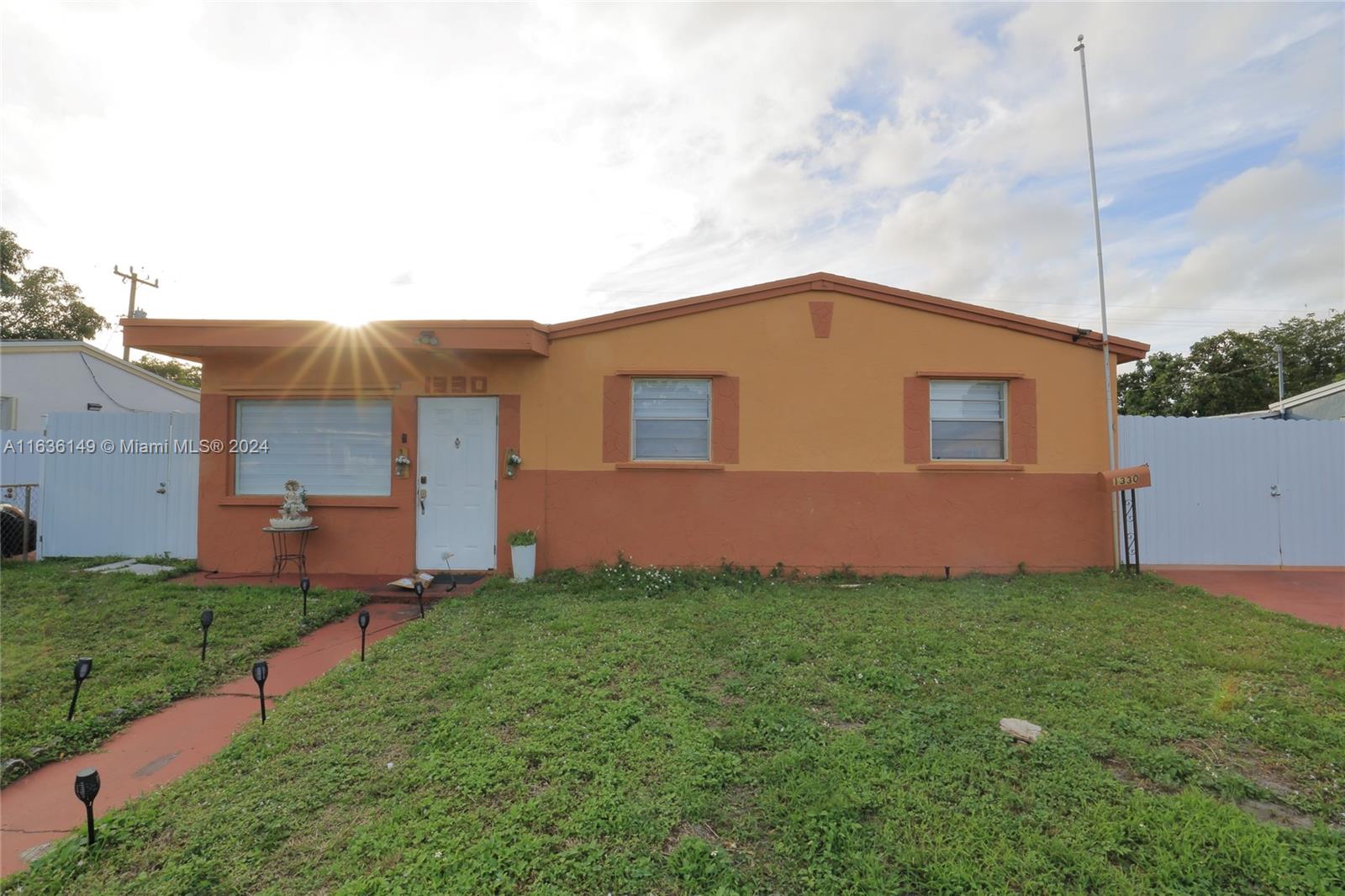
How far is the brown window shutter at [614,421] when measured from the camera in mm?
7117

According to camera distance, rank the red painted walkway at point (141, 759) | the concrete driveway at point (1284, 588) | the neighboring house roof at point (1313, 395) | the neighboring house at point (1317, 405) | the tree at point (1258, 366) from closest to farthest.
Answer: the red painted walkway at point (141, 759)
the concrete driveway at point (1284, 588)
the neighboring house at point (1317, 405)
the neighboring house roof at point (1313, 395)
the tree at point (1258, 366)

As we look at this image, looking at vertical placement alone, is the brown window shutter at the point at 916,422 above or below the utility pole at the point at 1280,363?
below

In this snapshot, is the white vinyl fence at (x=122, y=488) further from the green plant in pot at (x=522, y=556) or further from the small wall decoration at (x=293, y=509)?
the green plant in pot at (x=522, y=556)

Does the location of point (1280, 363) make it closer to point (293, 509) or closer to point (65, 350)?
point (293, 509)

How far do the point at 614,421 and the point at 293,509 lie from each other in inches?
156

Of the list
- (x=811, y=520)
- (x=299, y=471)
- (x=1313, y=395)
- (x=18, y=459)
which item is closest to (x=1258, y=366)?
(x=1313, y=395)

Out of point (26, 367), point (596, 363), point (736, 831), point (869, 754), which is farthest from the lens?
point (26, 367)

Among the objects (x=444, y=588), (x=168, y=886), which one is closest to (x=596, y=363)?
(x=444, y=588)

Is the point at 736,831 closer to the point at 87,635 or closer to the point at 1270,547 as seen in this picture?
the point at 87,635

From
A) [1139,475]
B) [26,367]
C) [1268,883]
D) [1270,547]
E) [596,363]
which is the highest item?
[26,367]

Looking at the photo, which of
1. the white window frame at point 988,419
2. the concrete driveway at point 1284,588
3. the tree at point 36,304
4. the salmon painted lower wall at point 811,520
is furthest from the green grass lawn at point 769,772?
the tree at point 36,304

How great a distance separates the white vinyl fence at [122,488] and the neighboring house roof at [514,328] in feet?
5.73

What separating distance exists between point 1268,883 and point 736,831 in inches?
76.8

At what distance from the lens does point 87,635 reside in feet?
15.9
